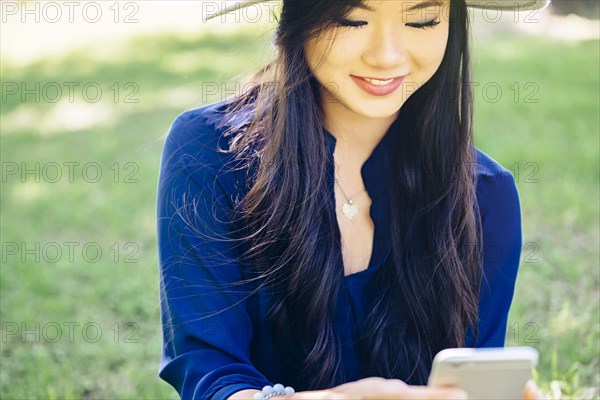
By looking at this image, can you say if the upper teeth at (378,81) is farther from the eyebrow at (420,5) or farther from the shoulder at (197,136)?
the shoulder at (197,136)

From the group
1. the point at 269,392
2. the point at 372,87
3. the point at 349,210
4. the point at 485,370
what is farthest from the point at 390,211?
the point at 485,370

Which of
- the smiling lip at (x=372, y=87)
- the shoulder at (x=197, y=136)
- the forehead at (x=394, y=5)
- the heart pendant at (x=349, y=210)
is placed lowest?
the heart pendant at (x=349, y=210)

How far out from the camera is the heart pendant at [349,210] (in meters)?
2.23

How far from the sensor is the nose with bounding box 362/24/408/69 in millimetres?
1908

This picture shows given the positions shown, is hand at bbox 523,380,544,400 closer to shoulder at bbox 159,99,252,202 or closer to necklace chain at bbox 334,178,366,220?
necklace chain at bbox 334,178,366,220

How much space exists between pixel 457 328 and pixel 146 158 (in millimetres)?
3059

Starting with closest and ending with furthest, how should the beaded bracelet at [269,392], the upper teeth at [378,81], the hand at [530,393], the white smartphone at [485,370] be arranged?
the white smartphone at [485,370]
the hand at [530,393]
the beaded bracelet at [269,392]
the upper teeth at [378,81]

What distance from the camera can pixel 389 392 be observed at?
151cm

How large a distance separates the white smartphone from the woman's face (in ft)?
2.31
